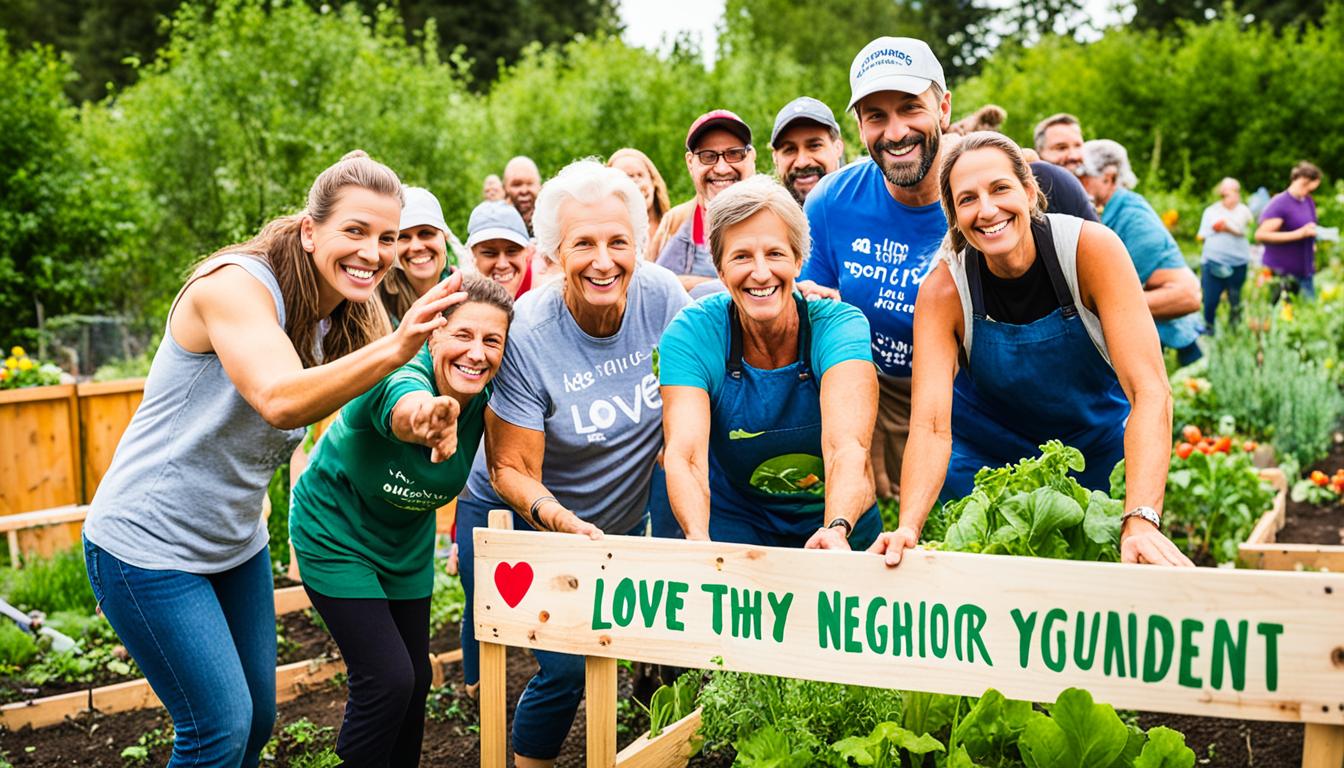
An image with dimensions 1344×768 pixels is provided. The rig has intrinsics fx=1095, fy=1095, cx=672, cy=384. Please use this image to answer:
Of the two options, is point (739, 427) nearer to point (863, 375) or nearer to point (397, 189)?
point (863, 375)

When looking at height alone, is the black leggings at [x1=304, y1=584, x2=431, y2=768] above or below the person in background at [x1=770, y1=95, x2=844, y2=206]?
below

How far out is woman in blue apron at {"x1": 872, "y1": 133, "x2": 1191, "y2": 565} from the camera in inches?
103

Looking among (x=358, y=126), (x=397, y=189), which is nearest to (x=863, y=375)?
→ (x=397, y=189)

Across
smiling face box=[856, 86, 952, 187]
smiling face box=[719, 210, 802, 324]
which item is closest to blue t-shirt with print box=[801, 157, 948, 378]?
smiling face box=[856, 86, 952, 187]

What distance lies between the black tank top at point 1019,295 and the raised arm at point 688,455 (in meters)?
0.79

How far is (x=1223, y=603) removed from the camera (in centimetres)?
200

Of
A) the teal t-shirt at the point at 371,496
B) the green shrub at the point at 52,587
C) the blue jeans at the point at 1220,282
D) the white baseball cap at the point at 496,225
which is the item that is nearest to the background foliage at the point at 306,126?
the green shrub at the point at 52,587

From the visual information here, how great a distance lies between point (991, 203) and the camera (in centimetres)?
270

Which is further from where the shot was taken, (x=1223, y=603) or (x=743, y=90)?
(x=743, y=90)

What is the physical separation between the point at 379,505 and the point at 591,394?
63 centimetres

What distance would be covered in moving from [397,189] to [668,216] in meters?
2.26

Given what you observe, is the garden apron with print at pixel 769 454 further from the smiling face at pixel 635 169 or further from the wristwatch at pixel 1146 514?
the smiling face at pixel 635 169

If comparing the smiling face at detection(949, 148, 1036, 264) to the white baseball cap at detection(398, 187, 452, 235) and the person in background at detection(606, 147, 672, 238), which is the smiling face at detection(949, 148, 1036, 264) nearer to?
the white baseball cap at detection(398, 187, 452, 235)

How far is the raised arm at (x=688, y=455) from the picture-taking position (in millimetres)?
2674
